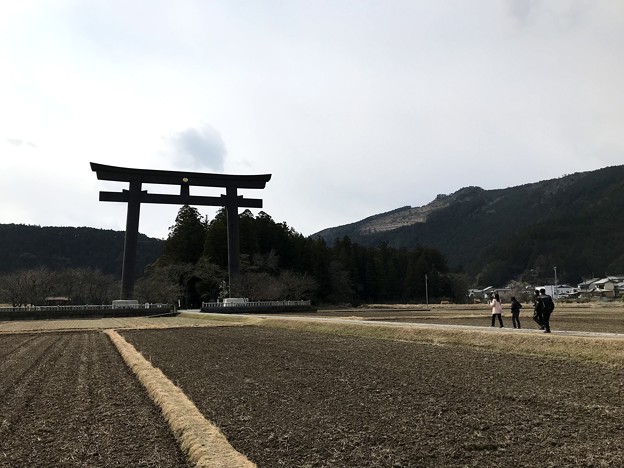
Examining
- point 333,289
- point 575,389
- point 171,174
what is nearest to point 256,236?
point 333,289

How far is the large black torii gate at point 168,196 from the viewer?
54.3 meters

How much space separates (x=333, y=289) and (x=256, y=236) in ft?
59.7

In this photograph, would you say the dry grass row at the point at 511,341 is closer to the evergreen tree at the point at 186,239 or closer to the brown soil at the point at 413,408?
the brown soil at the point at 413,408

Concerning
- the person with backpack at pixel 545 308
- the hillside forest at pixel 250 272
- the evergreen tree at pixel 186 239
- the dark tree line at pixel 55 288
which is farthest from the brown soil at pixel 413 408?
the evergreen tree at pixel 186 239

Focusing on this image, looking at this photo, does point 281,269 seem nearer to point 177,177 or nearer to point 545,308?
point 177,177

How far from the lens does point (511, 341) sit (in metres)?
16.5

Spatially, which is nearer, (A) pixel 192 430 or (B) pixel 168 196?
(A) pixel 192 430

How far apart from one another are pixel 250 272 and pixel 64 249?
82.4 m

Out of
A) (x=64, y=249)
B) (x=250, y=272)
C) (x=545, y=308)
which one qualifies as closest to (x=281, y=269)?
(x=250, y=272)

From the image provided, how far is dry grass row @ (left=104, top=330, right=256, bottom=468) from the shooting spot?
231 inches

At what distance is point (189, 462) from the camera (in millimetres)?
6031

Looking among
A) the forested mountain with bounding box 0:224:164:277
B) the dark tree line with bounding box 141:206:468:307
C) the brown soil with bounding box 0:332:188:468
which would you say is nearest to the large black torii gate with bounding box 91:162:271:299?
the dark tree line with bounding box 141:206:468:307

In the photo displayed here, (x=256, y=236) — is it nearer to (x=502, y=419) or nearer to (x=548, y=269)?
(x=502, y=419)

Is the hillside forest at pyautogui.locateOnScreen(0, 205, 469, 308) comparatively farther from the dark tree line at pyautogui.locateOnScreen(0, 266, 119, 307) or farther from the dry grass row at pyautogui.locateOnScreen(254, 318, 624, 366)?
the dry grass row at pyautogui.locateOnScreen(254, 318, 624, 366)
